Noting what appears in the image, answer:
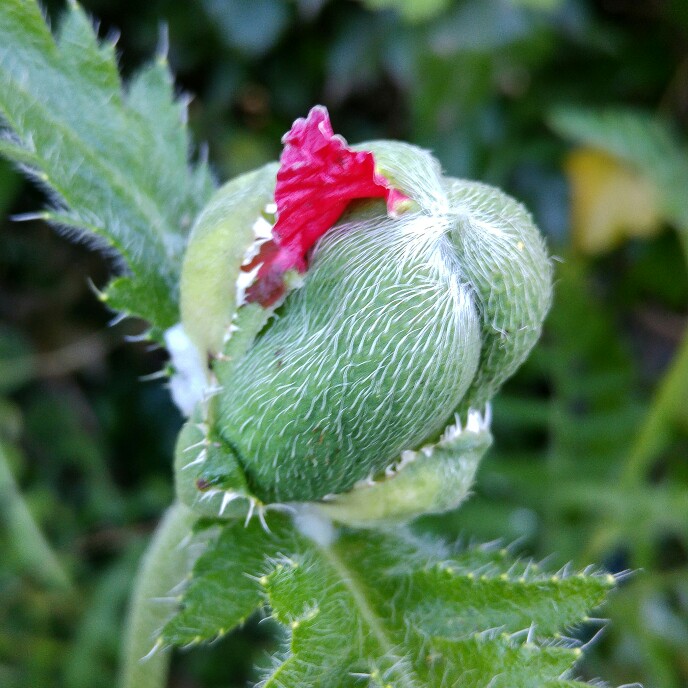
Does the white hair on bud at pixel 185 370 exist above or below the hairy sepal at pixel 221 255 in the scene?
below

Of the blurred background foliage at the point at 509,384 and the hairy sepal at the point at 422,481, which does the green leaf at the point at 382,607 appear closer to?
the hairy sepal at the point at 422,481

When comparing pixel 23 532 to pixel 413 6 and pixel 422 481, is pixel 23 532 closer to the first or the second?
pixel 422 481

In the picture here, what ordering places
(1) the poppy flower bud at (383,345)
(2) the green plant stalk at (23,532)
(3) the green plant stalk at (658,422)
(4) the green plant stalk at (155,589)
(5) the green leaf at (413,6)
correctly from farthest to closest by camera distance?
(3) the green plant stalk at (658,422), (5) the green leaf at (413,6), (2) the green plant stalk at (23,532), (4) the green plant stalk at (155,589), (1) the poppy flower bud at (383,345)

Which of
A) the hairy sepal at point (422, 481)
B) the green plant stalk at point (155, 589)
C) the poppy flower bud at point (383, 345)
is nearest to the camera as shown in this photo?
the poppy flower bud at point (383, 345)

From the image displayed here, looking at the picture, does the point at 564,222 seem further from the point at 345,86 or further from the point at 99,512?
the point at 99,512

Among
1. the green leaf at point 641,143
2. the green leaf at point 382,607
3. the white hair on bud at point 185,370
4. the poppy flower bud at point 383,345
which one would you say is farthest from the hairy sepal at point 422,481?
the green leaf at point 641,143

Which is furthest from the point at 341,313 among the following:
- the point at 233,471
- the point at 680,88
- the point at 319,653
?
the point at 680,88

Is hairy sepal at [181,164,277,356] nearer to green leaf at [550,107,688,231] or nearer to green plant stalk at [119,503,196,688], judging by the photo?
green plant stalk at [119,503,196,688]

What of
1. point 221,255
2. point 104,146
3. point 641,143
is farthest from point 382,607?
point 641,143

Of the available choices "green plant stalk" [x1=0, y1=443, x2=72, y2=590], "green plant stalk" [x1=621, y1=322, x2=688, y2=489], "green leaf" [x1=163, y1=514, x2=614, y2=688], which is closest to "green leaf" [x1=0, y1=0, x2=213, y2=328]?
"green leaf" [x1=163, y1=514, x2=614, y2=688]
